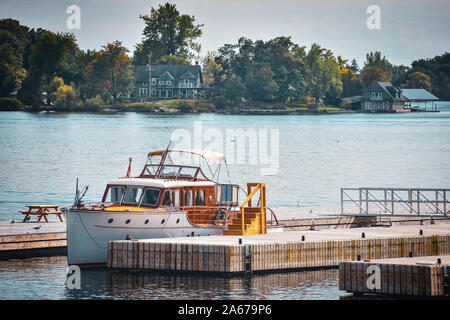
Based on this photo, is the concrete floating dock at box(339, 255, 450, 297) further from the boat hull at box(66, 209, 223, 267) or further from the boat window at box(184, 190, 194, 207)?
the boat window at box(184, 190, 194, 207)

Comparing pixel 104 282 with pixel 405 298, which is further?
pixel 104 282

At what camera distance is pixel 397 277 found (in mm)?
24328

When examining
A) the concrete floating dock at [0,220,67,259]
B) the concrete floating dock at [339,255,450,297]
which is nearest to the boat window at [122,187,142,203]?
the concrete floating dock at [0,220,67,259]

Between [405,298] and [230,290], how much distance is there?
5.94 metres

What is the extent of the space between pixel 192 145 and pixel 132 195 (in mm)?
101044

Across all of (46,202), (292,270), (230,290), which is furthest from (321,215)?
(46,202)

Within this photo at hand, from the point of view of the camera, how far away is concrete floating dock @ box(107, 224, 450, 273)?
28469mm

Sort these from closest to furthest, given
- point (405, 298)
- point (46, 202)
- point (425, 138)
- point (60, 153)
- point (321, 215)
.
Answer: point (405, 298)
point (321, 215)
point (46, 202)
point (60, 153)
point (425, 138)

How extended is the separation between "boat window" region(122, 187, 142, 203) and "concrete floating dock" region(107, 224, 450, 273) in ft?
11.3

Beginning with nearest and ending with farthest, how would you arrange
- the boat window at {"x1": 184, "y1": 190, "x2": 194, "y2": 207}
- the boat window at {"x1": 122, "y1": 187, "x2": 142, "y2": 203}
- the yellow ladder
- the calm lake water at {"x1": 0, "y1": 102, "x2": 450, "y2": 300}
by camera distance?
the calm lake water at {"x1": 0, "y1": 102, "x2": 450, "y2": 300}, the yellow ladder, the boat window at {"x1": 122, "y1": 187, "x2": 142, "y2": 203}, the boat window at {"x1": 184, "y1": 190, "x2": 194, "y2": 207}

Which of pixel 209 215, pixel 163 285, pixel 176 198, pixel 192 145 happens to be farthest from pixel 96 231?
pixel 192 145

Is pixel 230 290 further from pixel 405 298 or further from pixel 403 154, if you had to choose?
pixel 403 154

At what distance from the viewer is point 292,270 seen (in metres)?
30.0

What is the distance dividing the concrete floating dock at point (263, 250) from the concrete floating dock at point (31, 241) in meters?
4.83
